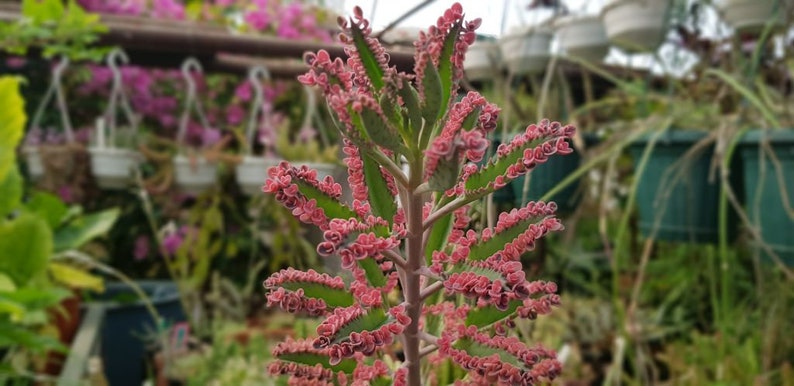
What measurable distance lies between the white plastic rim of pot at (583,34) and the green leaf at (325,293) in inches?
67.4

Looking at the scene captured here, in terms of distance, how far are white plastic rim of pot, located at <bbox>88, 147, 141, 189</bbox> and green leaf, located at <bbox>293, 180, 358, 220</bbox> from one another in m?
1.96

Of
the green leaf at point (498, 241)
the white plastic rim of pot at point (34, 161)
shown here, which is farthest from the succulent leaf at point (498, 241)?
the white plastic rim of pot at point (34, 161)

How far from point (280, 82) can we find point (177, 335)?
1295mm

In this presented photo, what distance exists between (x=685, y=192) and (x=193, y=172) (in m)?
1.43

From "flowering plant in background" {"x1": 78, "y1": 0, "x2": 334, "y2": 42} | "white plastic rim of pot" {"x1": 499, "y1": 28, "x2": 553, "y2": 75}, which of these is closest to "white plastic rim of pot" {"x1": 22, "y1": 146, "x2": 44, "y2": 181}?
"flowering plant in background" {"x1": 78, "y1": 0, "x2": 334, "y2": 42}

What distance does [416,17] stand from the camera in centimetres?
32

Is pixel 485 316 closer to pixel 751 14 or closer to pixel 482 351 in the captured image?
pixel 482 351

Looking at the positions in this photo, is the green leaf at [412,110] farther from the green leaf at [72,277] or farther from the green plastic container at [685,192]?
the green leaf at [72,277]

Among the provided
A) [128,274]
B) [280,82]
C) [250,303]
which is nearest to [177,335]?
[250,303]

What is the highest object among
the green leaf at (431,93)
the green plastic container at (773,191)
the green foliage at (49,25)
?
the green foliage at (49,25)

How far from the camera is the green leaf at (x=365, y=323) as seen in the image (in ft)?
0.69

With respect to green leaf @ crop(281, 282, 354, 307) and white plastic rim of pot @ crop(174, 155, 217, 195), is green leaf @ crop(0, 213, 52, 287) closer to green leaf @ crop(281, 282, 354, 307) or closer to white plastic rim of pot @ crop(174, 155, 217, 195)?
white plastic rim of pot @ crop(174, 155, 217, 195)

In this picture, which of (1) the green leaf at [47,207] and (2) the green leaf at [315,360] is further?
(1) the green leaf at [47,207]

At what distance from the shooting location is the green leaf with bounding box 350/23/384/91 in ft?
0.70
